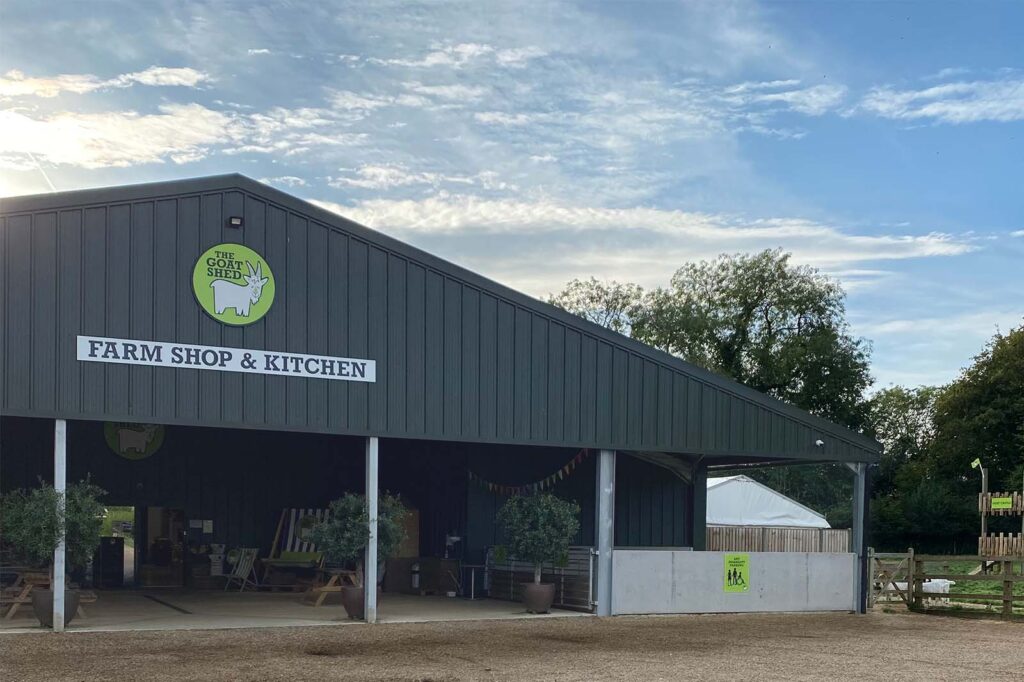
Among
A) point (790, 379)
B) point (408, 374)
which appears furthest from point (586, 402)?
point (790, 379)

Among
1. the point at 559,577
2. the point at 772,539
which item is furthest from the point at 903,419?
the point at 559,577

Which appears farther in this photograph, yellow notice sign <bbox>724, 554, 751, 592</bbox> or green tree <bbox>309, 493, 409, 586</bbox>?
yellow notice sign <bbox>724, 554, 751, 592</bbox>

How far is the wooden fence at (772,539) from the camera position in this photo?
2667 centimetres

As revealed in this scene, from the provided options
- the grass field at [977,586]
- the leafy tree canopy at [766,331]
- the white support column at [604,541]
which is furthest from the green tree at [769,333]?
the white support column at [604,541]

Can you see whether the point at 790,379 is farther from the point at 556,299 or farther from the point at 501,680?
the point at 501,680

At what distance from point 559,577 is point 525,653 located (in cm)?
615

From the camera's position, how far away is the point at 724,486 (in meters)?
35.5

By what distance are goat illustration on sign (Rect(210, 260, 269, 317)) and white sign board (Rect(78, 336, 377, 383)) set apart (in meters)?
0.57

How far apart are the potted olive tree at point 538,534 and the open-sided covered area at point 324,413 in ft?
1.53

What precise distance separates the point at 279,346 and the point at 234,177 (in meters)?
2.40

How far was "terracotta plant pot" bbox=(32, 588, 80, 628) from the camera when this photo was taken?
1492 cm

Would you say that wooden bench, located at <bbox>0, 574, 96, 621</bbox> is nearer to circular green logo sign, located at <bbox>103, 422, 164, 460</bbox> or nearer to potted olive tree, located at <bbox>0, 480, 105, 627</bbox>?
potted olive tree, located at <bbox>0, 480, 105, 627</bbox>

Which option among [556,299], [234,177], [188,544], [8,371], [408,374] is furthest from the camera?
[556,299]

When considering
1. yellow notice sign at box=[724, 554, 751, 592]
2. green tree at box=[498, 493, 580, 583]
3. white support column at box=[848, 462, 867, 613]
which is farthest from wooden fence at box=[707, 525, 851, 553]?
green tree at box=[498, 493, 580, 583]
